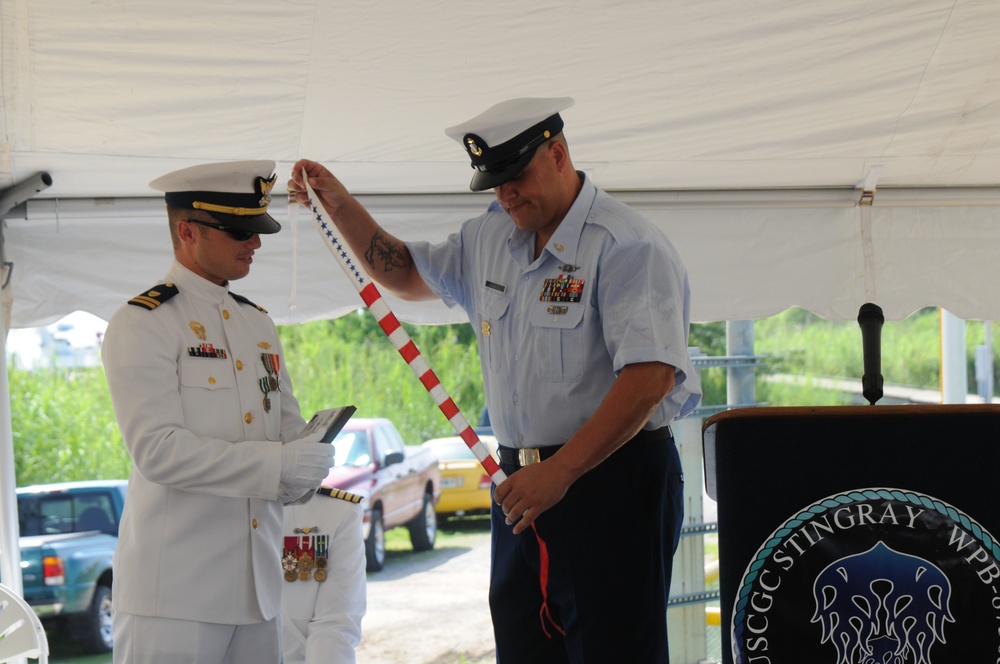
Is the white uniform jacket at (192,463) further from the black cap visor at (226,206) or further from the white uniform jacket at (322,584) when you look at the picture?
the white uniform jacket at (322,584)

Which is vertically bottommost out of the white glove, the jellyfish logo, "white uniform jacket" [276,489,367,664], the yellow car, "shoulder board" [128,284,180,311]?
the yellow car

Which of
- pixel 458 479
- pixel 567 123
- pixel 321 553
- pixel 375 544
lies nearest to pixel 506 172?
pixel 567 123

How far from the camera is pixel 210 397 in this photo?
206 cm

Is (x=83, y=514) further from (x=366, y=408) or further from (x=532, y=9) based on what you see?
(x=532, y=9)

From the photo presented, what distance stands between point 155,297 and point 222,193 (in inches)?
10.2

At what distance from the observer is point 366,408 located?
12.5 metres

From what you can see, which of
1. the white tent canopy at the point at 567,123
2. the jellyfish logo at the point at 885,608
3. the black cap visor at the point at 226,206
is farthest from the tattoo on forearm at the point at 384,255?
the jellyfish logo at the point at 885,608

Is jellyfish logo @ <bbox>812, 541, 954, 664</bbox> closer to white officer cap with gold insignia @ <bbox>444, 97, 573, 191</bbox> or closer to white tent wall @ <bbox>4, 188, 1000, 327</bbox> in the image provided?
white officer cap with gold insignia @ <bbox>444, 97, 573, 191</bbox>

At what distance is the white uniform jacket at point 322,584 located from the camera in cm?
346

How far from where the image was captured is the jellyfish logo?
4.99 feet

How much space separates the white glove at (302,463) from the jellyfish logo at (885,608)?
1019 mm

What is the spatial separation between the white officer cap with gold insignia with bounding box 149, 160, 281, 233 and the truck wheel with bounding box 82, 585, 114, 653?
610cm

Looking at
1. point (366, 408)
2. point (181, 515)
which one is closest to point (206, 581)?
point (181, 515)

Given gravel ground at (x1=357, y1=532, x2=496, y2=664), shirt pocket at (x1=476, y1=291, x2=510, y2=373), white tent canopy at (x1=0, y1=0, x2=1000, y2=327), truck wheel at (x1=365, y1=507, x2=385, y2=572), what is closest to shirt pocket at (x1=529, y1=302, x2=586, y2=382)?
shirt pocket at (x1=476, y1=291, x2=510, y2=373)
